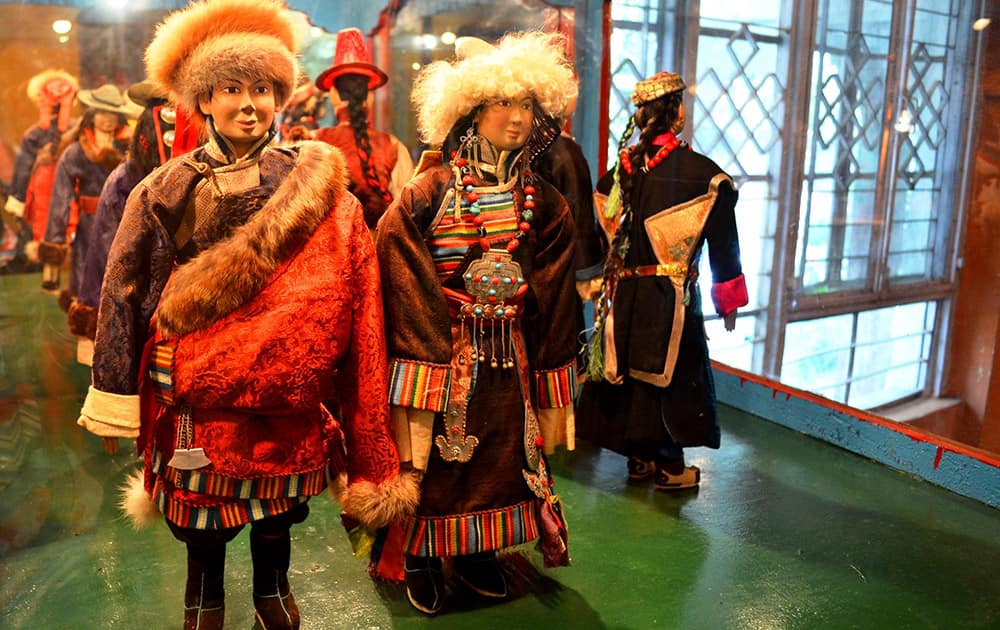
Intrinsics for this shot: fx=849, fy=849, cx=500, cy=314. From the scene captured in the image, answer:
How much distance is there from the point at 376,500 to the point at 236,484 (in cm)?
32

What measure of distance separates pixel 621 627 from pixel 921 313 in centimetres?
199

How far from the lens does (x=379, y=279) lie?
2.04 meters

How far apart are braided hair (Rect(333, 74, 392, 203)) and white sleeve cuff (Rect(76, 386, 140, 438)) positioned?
1897 mm

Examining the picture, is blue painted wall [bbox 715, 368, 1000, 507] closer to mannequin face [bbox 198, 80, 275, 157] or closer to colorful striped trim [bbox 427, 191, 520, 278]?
colorful striped trim [bbox 427, 191, 520, 278]

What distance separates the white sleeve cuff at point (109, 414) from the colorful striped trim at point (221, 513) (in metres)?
0.22

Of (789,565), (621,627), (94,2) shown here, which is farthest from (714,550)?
(94,2)

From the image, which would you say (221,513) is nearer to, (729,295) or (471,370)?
(471,370)

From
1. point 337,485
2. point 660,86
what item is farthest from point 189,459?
point 660,86

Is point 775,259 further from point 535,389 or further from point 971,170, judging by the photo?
point 535,389

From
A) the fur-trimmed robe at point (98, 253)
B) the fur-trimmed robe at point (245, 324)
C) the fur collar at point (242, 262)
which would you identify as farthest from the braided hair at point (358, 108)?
the fur collar at point (242, 262)

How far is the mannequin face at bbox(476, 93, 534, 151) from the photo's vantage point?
2.21 m

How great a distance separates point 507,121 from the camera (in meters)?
2.21

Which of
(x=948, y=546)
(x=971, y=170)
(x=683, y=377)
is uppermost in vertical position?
(x=971, y=170)

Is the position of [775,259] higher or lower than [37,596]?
higher
